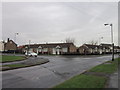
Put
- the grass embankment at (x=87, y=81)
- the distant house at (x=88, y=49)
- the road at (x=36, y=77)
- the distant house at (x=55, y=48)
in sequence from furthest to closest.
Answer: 1. the distant house at (x=88, y=49)
2. the distant house at (x=55, y=48)
3. the road at (x=36, y=77)
4. the grass embankment at (x=87, y=81)

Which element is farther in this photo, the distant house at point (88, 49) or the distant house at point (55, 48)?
the distant house at point (88, 49)

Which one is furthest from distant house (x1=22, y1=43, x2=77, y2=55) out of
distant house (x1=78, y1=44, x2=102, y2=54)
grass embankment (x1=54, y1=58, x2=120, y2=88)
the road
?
grass embankment (x1=54, y1=58, x2=120, y2=88)

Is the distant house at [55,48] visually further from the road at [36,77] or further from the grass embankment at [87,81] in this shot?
the grass embankment at [87,81]

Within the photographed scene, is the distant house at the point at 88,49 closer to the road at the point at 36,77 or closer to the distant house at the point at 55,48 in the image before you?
the distant house at the point at 55,48

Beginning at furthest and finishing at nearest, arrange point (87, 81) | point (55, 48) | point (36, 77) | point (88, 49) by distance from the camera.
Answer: point (88, 49)
point (55, 48)
point (36, 77)
point (87, 81)

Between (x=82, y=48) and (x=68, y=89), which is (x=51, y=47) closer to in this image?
(x=82, y=48)

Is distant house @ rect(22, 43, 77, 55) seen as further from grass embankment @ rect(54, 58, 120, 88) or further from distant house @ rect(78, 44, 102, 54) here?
grass embankment @ rect(54, 58, 120, 88)

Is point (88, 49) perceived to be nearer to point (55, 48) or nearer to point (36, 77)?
point (55, 48)

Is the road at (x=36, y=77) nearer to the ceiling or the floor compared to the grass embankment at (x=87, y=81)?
nearer to the floor

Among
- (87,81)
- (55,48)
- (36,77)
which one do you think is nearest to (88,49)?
(55,48)

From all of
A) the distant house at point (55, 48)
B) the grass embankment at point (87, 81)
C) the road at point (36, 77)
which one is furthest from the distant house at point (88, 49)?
the grass embankment at point (87, 81)

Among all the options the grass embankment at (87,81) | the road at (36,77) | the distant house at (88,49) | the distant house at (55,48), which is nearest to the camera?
the grass embankment at (87,81)

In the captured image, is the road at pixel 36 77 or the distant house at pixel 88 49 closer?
the road at pixel 36 77

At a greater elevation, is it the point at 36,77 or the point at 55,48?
the point at 55,48
